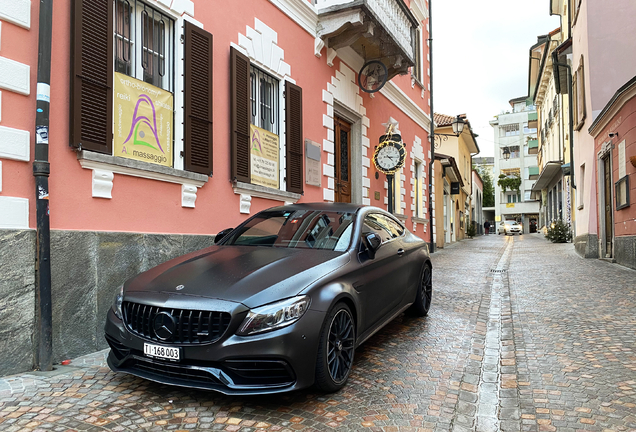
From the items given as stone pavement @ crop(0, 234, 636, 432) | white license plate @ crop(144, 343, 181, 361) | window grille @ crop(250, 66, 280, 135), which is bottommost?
stone pavement @ crop(0, 234, 636, 432)

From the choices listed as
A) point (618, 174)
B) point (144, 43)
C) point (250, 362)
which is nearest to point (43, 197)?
point (250, 362)

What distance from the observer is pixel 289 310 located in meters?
3.42

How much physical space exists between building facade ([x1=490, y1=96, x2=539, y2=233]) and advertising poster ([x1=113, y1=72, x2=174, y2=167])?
2474 inches

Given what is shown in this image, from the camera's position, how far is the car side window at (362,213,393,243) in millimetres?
5100

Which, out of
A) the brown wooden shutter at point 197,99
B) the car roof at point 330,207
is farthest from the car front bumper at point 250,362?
the brown wooden shutter at point 197,99

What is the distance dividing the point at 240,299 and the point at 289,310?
0.34 meters

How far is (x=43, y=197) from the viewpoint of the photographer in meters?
4.51

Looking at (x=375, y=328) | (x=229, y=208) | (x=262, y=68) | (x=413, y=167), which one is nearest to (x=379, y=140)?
(x=413, y=167)

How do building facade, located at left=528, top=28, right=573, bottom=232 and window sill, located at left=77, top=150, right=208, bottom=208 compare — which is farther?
building facade, located at left=528, top=28, right=573, bottom=232

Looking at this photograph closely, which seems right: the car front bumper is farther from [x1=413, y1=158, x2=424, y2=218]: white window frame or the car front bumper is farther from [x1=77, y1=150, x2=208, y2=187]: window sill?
[x1=413, y1=158, x2=424, y2=218]: white window frame

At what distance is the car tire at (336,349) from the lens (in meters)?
3.59

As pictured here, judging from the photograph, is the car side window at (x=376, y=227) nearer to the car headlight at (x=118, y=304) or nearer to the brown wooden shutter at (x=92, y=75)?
the car headlight at (x=118, y=304)

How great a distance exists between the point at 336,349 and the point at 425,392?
0.78 metres

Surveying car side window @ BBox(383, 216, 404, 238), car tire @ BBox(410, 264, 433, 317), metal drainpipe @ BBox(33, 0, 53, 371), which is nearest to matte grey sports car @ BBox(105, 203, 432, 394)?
metal drainpipe @ BBox(33, 0, 53, 371)
